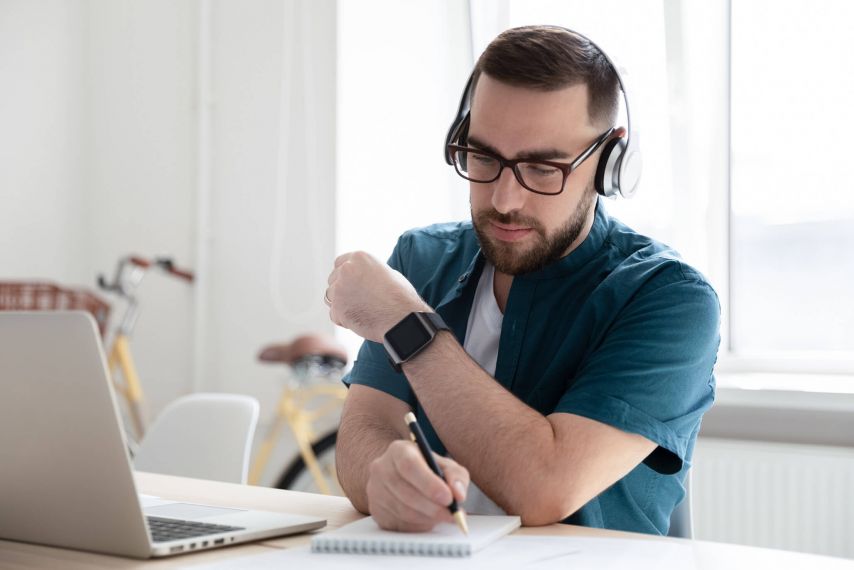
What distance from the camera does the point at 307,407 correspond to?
3.46 meters

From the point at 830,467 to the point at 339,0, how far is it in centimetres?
205

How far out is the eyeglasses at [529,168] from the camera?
4.63 feet

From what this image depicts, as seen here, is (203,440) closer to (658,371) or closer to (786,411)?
(658,371)

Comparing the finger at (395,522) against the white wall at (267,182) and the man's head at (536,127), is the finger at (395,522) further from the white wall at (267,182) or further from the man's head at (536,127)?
the white wall at (267,182)

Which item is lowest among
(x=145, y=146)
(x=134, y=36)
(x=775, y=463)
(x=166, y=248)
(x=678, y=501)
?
Answer: (x=775, y=463)

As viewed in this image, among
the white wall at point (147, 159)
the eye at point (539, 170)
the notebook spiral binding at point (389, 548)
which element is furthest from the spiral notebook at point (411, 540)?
the white wall at point (147, 159)

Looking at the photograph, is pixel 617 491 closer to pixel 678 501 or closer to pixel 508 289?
pixel 678 501

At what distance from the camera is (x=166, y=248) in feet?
12.6

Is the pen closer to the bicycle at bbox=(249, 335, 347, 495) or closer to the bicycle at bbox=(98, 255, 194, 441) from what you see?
the bicycle at bbox=(249, 335, 347, 495)

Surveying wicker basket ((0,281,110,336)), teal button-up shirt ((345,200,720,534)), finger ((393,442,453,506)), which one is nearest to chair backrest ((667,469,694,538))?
teal button-up shirt ((345,200,720,534))

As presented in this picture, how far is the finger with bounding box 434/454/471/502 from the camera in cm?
101

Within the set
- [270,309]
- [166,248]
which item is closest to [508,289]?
[270,309]

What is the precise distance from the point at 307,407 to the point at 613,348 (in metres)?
2.26

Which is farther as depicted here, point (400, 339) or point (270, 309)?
point (270, 309)
